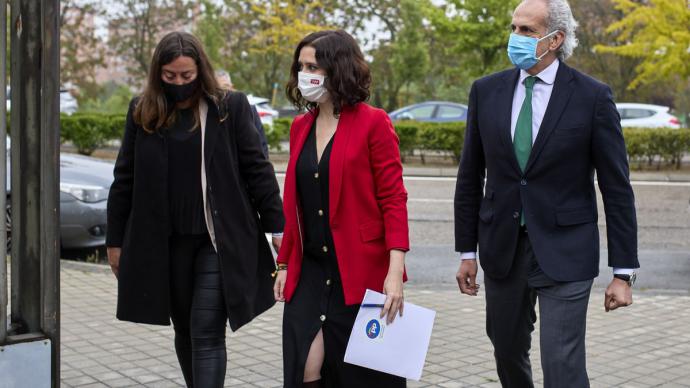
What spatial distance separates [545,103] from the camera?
3.67 m

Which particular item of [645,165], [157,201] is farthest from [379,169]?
[645,165]

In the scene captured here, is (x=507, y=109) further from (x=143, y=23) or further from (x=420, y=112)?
(x=143, y=23)

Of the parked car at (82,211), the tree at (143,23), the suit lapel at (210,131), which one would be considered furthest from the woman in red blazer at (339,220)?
the tree at (143,23)

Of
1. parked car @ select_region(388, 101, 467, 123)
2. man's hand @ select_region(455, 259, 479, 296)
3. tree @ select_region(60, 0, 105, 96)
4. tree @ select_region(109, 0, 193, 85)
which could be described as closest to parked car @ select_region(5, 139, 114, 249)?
man's hand @ select_region(455, 259, 479, 296)

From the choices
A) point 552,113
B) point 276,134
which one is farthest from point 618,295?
point 276,134

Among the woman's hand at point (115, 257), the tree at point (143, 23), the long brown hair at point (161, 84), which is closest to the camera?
the long brown hair at point (161, 84)

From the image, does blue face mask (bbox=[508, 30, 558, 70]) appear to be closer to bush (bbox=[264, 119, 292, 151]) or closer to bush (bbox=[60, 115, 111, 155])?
bush (bbox=[264, 119, 292, 151])

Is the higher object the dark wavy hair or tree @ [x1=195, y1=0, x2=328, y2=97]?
tree @ [x1=195, y1=0, x2=328, y2=97]

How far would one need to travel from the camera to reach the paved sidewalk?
534 cm

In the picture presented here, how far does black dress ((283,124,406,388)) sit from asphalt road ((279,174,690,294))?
15.5 feet

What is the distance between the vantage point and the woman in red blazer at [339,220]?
11.7ft

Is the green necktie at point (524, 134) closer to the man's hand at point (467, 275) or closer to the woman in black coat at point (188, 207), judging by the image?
the man's hand at point (467, 275)

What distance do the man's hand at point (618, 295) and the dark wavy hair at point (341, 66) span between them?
1.17 meters

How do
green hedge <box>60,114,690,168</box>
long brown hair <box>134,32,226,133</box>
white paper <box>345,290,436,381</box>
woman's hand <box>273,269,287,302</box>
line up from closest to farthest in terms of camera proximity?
white paper <box>345,290,436,381</box> → woman's hand <box>273,269,287,302</box> → long brown hair <box>134,32,226,133</box> → green hedge <box>60,114,690,168</box>
